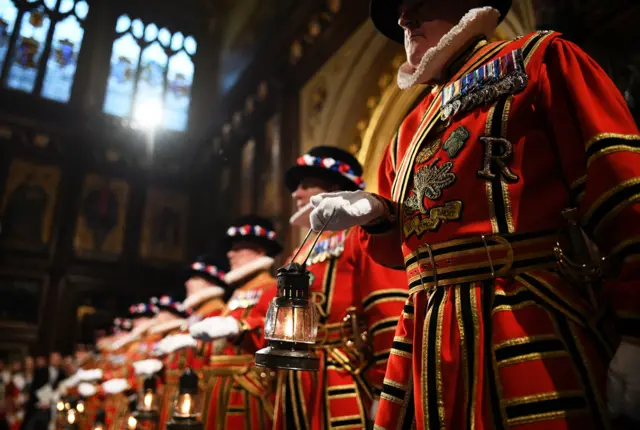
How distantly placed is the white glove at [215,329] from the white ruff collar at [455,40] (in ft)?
4.65

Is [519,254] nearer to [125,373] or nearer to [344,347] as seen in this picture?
[344,347]

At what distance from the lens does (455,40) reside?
1.16m

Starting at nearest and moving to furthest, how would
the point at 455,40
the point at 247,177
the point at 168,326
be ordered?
the point at 455,40 < the point at 168,326 < the point at 247,177

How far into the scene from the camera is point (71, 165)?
8.52 metres

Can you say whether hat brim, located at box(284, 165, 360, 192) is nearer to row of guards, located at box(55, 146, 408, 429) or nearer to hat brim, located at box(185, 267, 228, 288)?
row of guards, located at box(55, 146, 408, 429)

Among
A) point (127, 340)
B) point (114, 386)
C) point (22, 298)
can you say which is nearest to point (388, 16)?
point (114, 386)

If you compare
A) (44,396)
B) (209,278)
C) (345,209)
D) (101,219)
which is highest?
(101,219)

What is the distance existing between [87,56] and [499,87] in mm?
10199

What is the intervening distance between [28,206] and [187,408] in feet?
23.5

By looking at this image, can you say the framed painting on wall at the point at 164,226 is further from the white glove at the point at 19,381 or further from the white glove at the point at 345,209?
the white glove at the point at 345,209

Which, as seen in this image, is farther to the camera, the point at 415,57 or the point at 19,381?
the point at 19,381

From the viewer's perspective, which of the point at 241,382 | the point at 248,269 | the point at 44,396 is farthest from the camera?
the point at 44,396

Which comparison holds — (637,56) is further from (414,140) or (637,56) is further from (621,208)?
(621,208)

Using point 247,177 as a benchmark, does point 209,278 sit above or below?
below
